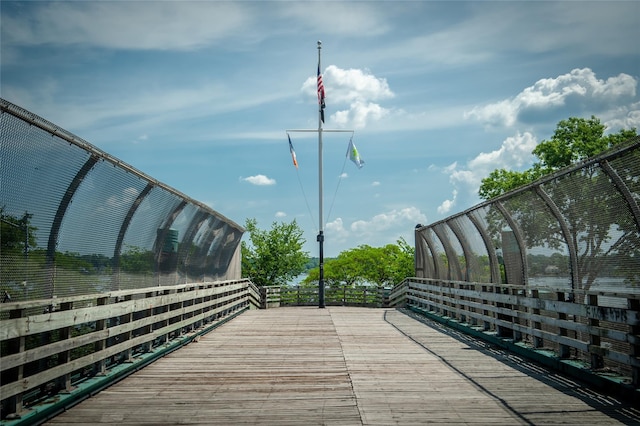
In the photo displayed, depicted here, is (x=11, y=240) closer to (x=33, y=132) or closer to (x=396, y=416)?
(x=33, y=132)

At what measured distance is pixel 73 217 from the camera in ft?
21.3

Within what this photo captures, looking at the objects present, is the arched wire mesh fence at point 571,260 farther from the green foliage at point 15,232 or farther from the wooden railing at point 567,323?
the green foliage at point 15,232

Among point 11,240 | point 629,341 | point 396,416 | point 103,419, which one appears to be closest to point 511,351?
point 629,341

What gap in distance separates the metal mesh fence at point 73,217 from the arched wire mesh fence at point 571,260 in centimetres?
537

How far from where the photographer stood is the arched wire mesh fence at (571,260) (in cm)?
648

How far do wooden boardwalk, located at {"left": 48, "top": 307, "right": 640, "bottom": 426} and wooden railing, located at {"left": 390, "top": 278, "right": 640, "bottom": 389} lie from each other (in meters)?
0.41

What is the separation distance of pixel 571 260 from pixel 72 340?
5.94m

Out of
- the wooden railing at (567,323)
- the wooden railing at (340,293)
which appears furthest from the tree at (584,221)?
the wooden railing at (340,293)

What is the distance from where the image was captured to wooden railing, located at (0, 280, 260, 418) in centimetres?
509

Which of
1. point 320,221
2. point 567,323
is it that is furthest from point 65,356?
point 320,221

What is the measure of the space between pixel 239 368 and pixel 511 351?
4403 mm

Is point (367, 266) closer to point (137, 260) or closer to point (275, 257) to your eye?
point (275, 257)

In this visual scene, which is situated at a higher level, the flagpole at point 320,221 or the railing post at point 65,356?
the flagpole at point 320,221

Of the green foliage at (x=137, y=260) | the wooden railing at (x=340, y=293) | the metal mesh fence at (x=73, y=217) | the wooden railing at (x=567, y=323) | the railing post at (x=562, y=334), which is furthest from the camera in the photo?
the wooden railing at (x=340, y=293)
